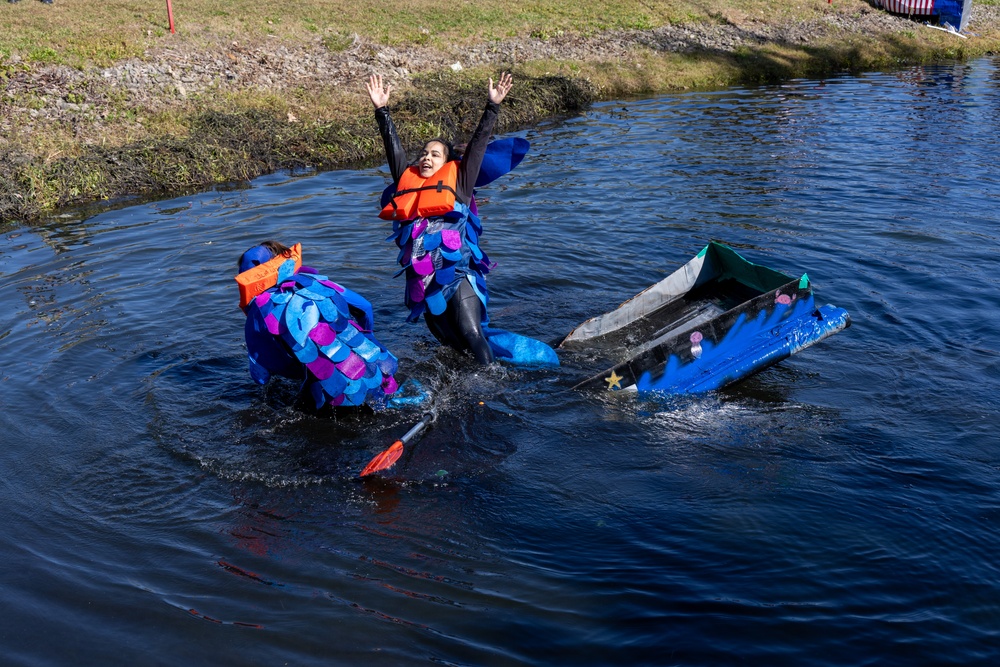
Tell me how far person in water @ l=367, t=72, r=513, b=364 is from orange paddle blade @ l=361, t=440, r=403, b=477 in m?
1.58

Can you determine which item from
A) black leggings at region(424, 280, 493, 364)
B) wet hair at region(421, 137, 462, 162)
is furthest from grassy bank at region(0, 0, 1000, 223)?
black leggings at region(424, 280, 493, 364)

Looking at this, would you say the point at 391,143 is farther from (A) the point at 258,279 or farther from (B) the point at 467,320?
(A) the point at 258,279

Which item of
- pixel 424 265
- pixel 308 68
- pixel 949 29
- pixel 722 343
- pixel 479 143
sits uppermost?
pixel 949 29

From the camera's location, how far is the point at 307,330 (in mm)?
6004

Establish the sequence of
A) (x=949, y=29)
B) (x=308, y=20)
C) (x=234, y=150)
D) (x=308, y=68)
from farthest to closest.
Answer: (x=949, y=29), (x=308, y=20), (x=308, y=68), (x=234, y=150)

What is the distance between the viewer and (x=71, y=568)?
5.16 m

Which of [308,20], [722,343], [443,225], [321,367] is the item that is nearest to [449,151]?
[443,225]

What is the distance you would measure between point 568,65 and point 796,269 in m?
13.1

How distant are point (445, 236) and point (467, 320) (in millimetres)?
722

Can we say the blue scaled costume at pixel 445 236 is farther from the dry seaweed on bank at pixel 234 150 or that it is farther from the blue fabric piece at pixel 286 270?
the dry seaweed on bank at pixel 234 150

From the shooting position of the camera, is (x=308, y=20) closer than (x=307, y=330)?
No

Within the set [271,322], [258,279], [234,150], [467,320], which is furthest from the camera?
[234,150]

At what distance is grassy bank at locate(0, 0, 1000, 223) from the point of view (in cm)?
1423

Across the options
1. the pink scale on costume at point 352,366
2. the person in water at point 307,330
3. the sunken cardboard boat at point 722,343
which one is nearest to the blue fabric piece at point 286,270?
the person in water at point 307,330
